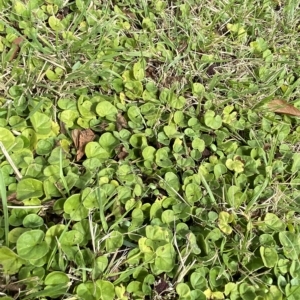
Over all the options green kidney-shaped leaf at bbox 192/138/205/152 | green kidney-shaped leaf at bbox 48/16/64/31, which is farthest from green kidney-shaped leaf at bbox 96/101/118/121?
green kidney-shaped leaf at bbox 48/16/64/31

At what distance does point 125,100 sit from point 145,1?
544mm

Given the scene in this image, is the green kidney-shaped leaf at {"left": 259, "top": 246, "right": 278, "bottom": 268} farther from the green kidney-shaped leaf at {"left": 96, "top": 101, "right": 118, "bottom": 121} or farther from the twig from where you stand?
the twig

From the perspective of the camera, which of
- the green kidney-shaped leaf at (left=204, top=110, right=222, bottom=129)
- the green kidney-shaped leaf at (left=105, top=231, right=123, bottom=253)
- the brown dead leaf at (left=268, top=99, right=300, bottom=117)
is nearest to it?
the green kidney-shaped leaf at (left=105, top=231, right=123, bottom=253)

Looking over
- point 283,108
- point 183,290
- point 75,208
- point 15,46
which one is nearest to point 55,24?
point 15,46

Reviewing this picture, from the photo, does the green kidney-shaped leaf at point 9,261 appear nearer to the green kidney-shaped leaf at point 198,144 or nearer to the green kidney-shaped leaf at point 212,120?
the green kidney-shaped leaf at point 198,144

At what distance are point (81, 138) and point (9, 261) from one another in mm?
500

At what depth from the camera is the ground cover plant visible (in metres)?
1.42

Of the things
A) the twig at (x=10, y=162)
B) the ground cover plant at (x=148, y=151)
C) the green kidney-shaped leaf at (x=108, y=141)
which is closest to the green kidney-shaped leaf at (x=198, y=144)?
the ground cover plant at (x=148, y=151)

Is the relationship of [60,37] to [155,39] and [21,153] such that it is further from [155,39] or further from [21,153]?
[21,153]

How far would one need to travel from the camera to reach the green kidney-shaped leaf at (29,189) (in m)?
1.46

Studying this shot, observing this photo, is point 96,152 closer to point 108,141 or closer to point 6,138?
point 108,141

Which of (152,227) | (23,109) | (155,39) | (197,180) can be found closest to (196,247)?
(152,227)

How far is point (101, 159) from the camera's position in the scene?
1630 mm

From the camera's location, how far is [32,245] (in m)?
1.35
